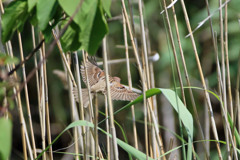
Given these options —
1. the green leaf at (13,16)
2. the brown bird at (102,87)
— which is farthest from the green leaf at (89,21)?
the brown bird at (102,87)

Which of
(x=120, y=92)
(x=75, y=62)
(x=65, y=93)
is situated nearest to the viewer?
(x=75, y=62)

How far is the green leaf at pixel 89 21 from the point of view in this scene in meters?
0.60

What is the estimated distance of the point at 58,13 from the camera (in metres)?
0.68

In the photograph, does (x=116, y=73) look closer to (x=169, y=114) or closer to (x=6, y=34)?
(x=169, y=114)

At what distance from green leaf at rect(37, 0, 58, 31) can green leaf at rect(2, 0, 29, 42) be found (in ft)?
0.18

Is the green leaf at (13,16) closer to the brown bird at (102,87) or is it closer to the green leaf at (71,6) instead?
the green leaf at (71,6)

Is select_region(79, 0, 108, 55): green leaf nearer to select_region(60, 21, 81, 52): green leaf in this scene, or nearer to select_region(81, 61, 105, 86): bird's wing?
select_region(60, 21, 81, 52): green leaf

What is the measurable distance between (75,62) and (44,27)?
32 centimetres

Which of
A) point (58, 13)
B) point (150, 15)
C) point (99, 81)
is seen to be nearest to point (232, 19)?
point (150, 15)

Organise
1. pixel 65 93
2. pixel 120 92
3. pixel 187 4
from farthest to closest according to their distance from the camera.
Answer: pixel 65 93 < pixel 187 4 < pixel 120 92

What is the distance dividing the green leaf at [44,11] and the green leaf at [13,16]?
56 mm

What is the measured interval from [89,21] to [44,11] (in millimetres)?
75

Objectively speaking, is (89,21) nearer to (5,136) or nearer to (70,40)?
(70,40)

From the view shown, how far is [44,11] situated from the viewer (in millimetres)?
630
